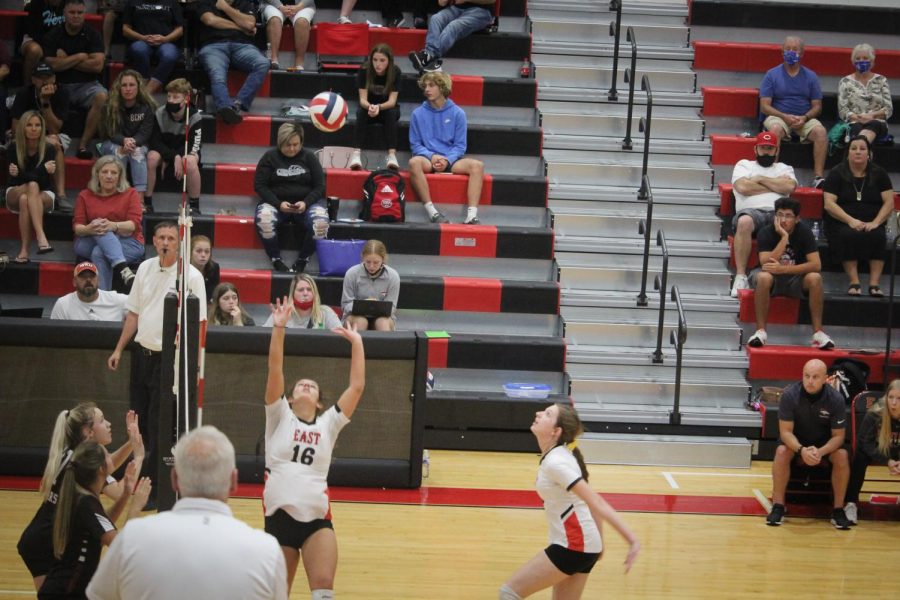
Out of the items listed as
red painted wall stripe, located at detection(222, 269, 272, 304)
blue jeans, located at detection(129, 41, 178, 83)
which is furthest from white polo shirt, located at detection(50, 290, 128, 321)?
blue jeans, located at detection(129, 41, 178, 83)

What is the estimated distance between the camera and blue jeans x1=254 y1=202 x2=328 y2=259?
1160 centimetres

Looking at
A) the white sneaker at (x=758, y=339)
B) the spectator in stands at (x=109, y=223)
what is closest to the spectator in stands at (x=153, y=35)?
the spectator in stands at (x=109, y=223)

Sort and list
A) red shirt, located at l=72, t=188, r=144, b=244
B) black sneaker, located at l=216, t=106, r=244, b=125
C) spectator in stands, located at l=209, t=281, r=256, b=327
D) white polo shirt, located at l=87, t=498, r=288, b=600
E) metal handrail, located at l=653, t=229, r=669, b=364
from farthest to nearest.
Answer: black sneaker, located at l=216, t=106, r=244, b=125 → red shirt, located at l=72, t=188, r=144, b=244 → metal handrail, located at l=653, t=229, r=669, b=364 → spectator in stands, located at l=209, t=281, r=256, b=327 → white polo shirt, located at l=87, t=498, r=288, b=600

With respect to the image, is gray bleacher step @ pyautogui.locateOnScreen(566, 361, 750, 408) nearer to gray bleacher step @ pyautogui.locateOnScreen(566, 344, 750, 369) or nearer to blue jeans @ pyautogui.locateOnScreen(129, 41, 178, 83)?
gray bleacher step @ pyautogui.locateOnScreen(566, 344, 750, 369)

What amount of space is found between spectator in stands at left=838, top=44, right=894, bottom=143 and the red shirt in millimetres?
7324

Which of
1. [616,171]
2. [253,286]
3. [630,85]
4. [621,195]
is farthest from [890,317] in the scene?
[253,286]

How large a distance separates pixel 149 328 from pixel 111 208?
304cm

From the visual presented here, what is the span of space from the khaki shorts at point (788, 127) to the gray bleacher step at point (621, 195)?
898 mm

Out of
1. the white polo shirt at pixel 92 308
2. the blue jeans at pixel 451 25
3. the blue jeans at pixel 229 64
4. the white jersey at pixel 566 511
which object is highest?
the blue jeans at pixel 451 25

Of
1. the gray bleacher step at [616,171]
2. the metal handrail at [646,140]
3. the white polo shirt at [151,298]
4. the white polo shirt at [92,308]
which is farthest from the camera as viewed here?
the gray bleacher step at [616,171]

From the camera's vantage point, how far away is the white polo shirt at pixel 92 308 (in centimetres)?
986

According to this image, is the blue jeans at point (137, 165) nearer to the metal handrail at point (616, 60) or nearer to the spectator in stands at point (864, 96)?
the metal handrail at point (616, 60)

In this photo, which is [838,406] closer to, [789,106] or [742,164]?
[742,164]

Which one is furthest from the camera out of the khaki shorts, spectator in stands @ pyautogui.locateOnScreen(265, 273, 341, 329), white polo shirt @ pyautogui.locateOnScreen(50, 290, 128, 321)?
the khaki shorts
